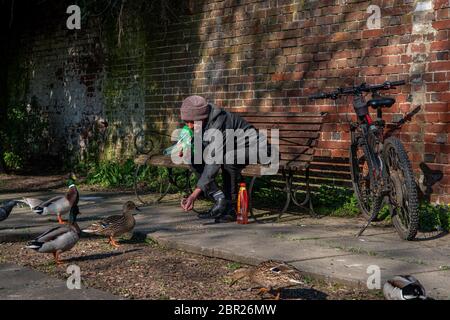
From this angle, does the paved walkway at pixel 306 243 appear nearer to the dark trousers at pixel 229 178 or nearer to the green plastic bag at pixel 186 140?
the dark trousers at pixel 229 178

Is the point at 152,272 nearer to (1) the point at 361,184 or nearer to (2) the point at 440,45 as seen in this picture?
(1) the point at 361,184

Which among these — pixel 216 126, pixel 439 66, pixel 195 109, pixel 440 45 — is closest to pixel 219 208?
pixel 216 126

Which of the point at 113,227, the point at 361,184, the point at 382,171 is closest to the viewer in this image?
the point at 113,227

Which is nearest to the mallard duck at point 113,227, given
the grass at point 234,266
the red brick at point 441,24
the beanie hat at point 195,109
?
the grass at point 234,266

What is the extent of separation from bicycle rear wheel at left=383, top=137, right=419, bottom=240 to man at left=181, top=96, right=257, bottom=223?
164 cm

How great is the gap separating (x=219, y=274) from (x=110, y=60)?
7.98 metres

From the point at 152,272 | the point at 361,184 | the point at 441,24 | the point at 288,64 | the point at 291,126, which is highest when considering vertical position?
the point at 441,24

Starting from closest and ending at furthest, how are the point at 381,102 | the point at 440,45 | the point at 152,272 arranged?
the point at 152,272 → the point at 381,102 → the point at 440,45

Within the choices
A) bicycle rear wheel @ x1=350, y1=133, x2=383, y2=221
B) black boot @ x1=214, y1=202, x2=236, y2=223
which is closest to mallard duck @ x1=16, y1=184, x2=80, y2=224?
black boot @ x1=214, y1=202, x2=236, y2=223

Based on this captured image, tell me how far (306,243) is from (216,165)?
150 centimetres

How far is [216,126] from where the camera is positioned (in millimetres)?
7438

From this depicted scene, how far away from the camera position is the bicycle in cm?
638

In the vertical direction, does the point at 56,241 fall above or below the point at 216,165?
below

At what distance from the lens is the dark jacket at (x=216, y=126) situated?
7277 millimetres
